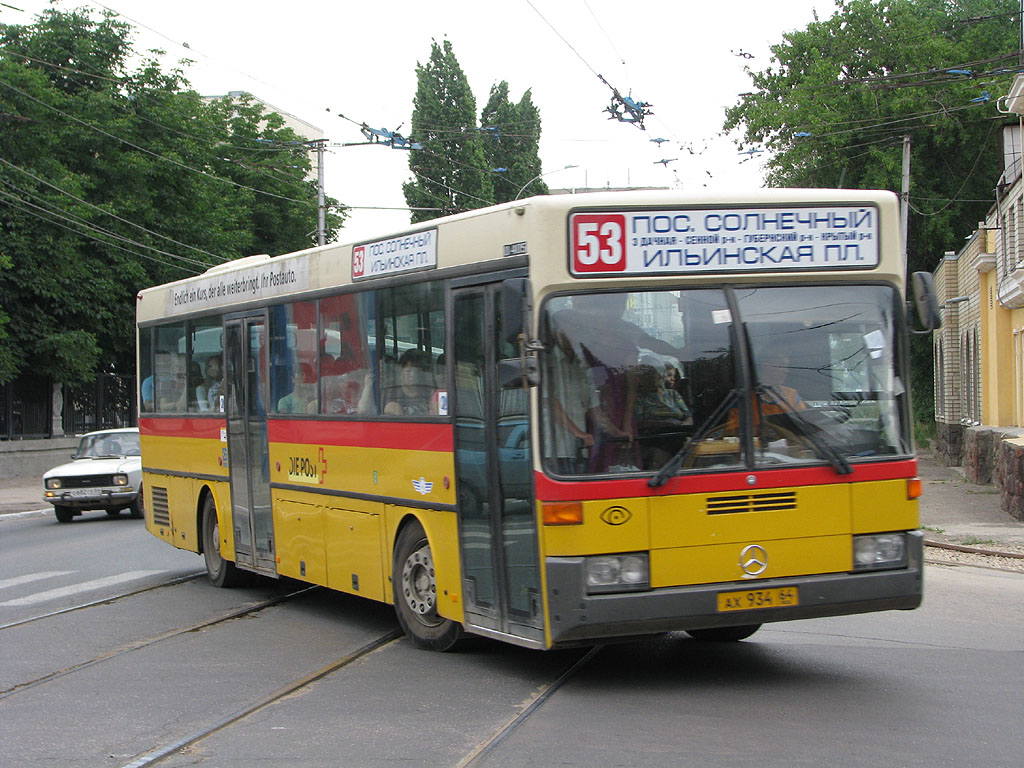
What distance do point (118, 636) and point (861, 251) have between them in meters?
6.03

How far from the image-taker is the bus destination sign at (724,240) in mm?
7285

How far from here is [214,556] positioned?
42.1ft

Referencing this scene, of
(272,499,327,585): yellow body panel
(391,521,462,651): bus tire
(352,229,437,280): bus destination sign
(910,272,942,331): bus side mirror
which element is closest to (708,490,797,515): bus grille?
(910,272,942,331): bus side mirror

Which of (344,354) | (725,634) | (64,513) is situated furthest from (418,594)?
(64,513)

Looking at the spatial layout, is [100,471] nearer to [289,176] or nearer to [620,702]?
[620,702]

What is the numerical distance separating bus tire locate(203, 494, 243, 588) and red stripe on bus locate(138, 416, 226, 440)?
66 cm

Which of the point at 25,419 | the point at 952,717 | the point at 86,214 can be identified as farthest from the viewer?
the point at 25,419

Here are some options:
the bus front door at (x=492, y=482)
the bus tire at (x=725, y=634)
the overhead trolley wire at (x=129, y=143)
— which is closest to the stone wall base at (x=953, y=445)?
the overhead trolley wire at (x=129, y=143)

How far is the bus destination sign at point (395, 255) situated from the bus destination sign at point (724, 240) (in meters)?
1.68

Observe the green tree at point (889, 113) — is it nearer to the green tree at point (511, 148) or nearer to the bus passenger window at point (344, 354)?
the green tree at point (511, 148)

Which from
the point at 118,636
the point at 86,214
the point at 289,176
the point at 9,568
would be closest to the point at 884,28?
the point at 289,176

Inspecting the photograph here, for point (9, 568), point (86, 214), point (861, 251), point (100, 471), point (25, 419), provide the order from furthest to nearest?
point (25, 419)
point (86, 214)
point (100, 471)
point (9, 568)
point (861, 251)

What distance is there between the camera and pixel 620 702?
7.07 m

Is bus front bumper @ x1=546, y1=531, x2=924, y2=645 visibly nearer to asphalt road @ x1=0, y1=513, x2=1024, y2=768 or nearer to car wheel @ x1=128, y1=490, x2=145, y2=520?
asphalt road @ x1=0, y1=513, x2=1024, y2=768
